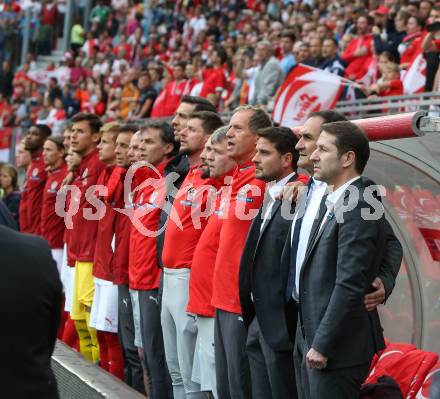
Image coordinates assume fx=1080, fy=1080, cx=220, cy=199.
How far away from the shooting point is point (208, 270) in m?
7.08

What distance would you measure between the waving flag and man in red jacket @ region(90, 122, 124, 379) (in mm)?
2938

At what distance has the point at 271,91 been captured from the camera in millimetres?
14203

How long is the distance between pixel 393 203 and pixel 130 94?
43.4 ft

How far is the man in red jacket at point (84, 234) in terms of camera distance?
9.52 m

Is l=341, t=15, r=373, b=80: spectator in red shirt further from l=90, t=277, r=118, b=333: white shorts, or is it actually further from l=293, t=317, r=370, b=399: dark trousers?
l=293, t=317, r=370, b=399: dark trousers

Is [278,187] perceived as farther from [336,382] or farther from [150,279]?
[150,279]

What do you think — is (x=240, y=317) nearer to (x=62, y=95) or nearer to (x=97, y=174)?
(x=97, y=174)

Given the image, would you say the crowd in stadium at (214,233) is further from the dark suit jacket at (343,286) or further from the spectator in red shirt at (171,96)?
the spectator in red shirt at (171,96)

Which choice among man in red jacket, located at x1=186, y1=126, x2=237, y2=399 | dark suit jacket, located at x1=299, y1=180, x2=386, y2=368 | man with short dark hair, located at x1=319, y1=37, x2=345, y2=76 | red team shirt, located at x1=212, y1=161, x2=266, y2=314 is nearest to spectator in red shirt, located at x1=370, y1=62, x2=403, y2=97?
man with short dark hair, located at x1=319, y1=37, x2=345, y2=76

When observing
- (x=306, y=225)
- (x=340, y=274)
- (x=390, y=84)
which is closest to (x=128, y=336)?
(x=306, y=225)

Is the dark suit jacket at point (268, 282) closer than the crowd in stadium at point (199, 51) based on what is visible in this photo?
Yes

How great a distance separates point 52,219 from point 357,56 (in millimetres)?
4873

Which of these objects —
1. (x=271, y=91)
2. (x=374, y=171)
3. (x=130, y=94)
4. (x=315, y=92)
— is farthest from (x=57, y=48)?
(x=374, y=171)

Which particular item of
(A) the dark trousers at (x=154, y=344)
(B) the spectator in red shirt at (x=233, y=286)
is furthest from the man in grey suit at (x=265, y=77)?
(B) the spectator in red shirt at (x=233, y=286)
